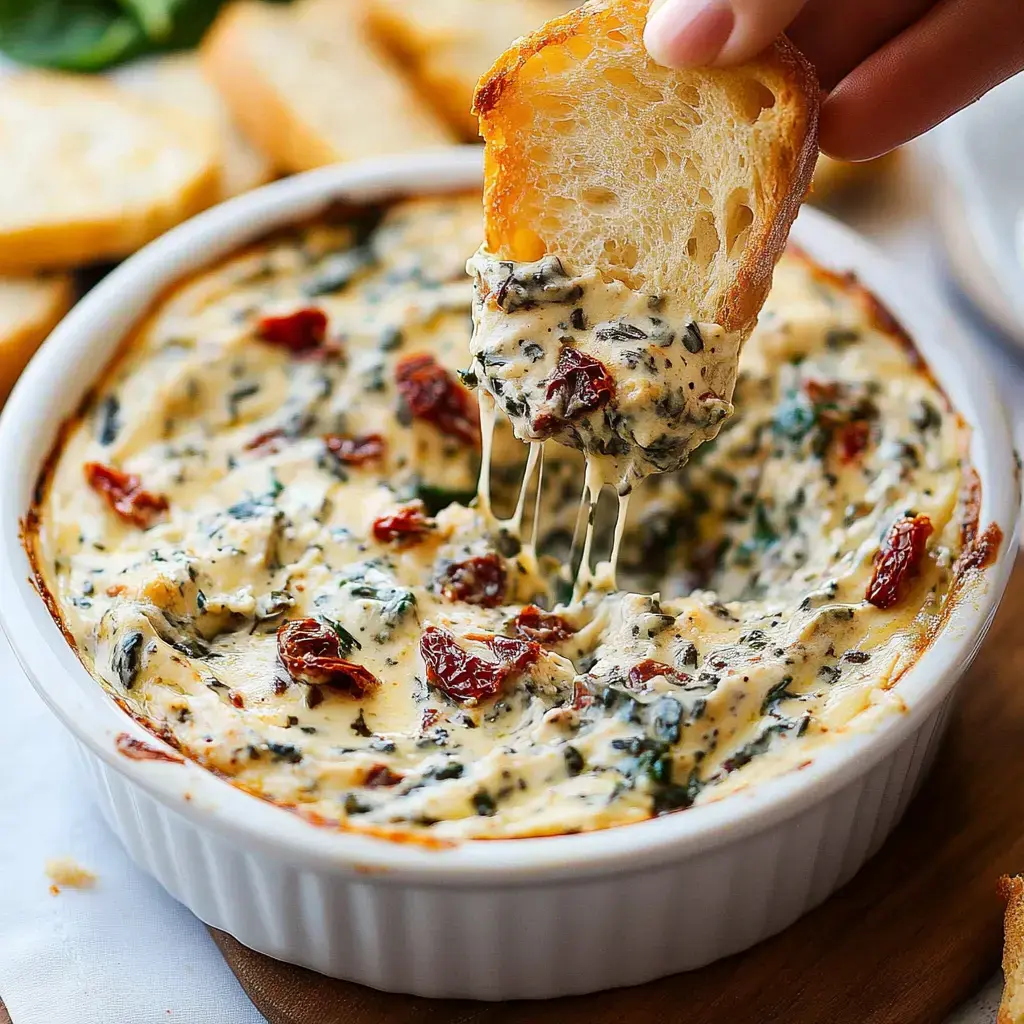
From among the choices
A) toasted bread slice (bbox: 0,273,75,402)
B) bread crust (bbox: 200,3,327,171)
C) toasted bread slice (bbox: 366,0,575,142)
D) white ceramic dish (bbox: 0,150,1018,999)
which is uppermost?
toasted bread slice (bbox: 366,0,575,142)

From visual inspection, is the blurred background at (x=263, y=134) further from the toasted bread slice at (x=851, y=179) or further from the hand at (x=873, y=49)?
the hand at (x=873, y=49)

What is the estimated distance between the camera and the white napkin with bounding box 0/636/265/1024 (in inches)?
102

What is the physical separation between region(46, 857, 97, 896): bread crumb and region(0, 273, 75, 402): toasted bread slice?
1657mm

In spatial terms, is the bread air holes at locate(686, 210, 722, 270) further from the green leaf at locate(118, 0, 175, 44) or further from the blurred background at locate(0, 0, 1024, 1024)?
the green leaf at locate(118, 0, 175, 44)

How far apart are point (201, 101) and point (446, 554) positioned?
281cm

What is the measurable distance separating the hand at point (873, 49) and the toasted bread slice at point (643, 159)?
14 centimetres

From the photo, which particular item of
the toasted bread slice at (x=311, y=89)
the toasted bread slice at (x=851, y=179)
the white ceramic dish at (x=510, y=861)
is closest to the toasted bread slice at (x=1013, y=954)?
the white ceramic dish at (x=510, y=861)

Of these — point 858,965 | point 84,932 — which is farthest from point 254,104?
point 858,965

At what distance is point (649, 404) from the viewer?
2.46 meters

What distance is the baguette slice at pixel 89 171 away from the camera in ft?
13.5

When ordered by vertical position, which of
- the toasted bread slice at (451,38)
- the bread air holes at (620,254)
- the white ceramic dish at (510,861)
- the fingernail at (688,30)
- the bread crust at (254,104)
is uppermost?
the fingernail at (688,30)

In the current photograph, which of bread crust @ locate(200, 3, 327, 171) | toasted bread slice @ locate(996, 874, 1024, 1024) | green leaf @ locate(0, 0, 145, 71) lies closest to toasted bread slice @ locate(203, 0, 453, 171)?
bread crust @ locate(200, 3, 327, 171)

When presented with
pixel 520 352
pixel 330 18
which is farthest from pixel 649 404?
pixel 330 18

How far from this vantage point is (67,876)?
2799 millimetres
